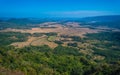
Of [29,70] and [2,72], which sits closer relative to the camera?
[2,72]

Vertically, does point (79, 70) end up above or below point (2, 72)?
below

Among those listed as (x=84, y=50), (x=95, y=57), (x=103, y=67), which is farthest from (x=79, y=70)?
(x=84, y=50)

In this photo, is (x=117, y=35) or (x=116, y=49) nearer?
(x=116, y=49)

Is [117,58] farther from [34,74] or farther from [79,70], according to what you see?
[34,74]

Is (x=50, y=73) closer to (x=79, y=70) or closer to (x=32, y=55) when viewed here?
A: (x=79, y=70)

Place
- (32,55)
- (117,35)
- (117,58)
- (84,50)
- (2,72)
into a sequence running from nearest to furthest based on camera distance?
(2,72)
(32,55)
(117,58)
(84,50)
(117,35)

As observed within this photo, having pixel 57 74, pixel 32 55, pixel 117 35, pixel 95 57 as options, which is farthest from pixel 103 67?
pixel 117 35

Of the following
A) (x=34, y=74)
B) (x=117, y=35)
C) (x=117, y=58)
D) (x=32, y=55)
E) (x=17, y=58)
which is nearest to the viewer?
(x=34, y=74)

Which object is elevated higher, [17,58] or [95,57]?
[17,58]

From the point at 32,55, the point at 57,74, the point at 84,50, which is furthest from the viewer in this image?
the point at 84,50
